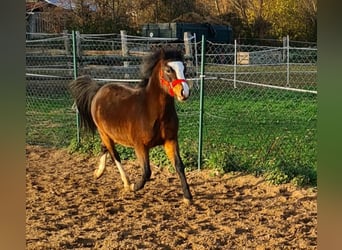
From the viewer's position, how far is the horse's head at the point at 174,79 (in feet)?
10.2

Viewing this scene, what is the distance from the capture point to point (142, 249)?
3264 mm

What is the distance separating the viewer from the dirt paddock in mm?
3389

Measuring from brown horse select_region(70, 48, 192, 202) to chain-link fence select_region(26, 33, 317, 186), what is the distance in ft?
0.66

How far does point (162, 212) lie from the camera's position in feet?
12.7

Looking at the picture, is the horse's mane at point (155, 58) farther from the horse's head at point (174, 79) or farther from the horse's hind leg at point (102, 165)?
the horse's hind leg at point (102, 165)

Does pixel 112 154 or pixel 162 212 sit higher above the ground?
pixel 112 154

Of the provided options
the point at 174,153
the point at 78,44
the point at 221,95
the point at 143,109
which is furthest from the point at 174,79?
the point at 221,95

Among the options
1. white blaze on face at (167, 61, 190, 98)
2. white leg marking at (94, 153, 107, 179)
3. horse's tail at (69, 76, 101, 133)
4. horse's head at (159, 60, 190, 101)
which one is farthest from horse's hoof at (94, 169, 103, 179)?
white blaze on face at (167, 61, 190, 98)

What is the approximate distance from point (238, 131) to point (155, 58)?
2984 mm

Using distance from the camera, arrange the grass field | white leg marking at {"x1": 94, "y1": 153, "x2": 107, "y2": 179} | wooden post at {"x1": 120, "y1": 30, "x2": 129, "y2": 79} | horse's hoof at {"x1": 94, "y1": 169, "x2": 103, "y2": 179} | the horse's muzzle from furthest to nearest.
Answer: the grass field, horse's hoof at {"x1": 94, "y1": 169, "x2": 103, "y2": 179}, white leg marking at {"x1": 94, "y1": 153, "x2": 107, "y2": 179}, wooden post at {"x1": 120, "y1": 30, "x2": 129, "y2": 79}, the horse's muzzle

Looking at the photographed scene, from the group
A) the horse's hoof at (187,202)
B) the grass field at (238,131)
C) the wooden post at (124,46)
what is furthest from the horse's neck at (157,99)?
the grass field at (238,131)

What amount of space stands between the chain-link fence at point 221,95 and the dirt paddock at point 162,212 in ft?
1.55

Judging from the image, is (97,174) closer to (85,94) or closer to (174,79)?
(85,94)

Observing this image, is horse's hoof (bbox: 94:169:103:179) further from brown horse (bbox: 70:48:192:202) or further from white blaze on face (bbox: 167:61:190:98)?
white blaze on face (bbox: 167:61:190:98)
